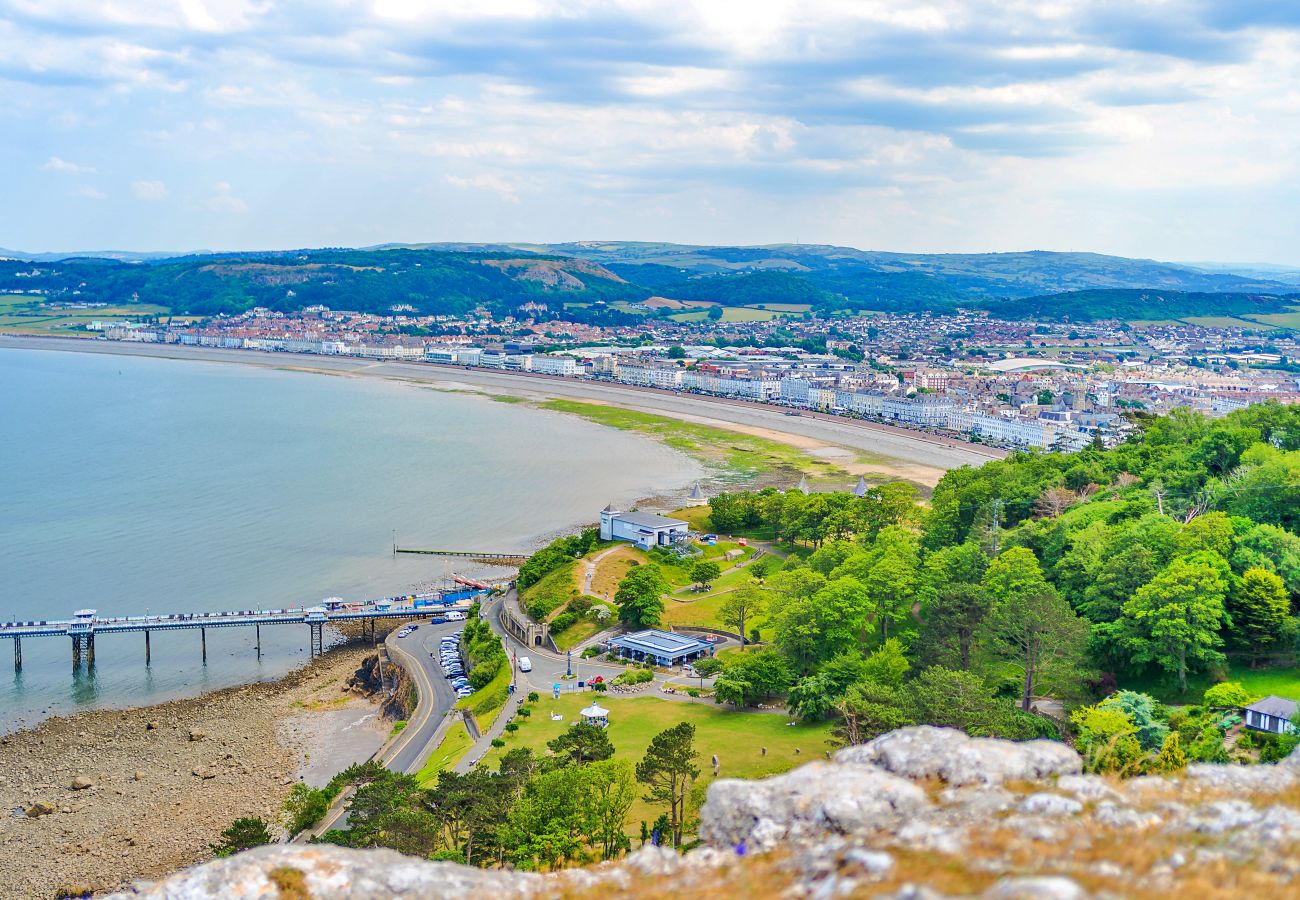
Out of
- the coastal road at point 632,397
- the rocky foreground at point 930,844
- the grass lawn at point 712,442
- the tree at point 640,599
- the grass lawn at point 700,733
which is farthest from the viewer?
the coastal road at point 632,397

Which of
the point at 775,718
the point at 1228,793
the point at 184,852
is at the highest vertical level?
the point at 1228,793

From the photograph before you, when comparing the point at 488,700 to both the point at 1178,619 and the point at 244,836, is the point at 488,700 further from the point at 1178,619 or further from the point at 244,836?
the point at 1178,619

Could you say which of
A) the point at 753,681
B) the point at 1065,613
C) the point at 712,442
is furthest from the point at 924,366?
the point at 753,681

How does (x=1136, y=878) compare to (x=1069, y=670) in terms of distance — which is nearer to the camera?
(x=1136, y=878)

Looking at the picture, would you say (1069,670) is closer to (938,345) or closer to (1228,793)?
(1228,793)

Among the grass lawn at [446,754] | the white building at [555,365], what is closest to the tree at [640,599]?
the grass lawn at [446,754]

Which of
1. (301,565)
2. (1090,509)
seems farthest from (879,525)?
(301,565)

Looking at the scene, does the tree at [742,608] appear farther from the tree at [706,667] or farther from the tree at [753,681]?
the tree at [753,681]

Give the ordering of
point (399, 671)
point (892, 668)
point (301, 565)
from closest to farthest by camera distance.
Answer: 1. point (892, 668)
2. point (399, 671)
3. point (301, 565)
